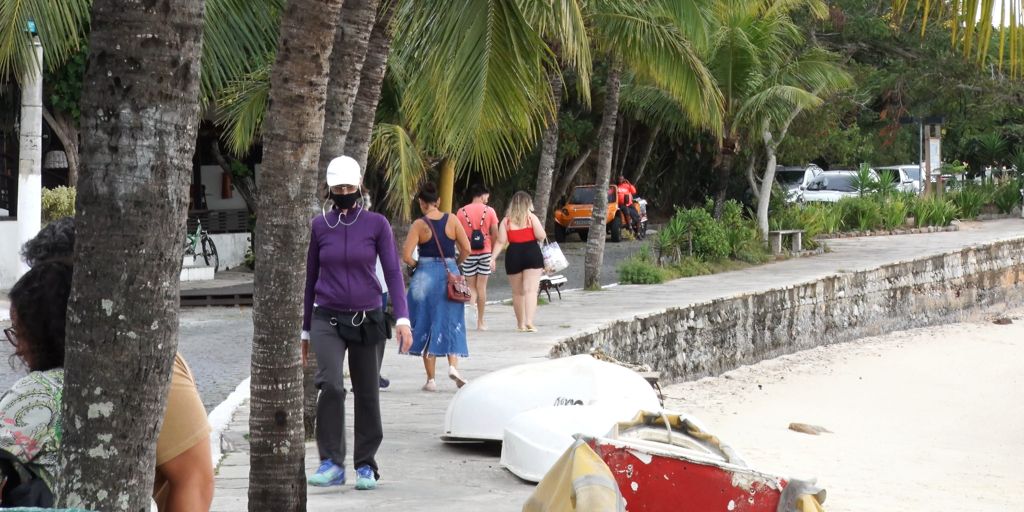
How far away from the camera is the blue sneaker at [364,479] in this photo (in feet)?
20.2

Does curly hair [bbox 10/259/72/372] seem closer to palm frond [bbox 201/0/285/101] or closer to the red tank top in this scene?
palm frond [bbox 201/0/285/101]

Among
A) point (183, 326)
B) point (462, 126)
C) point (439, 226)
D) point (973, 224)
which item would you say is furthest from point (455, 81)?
point (973, 224)

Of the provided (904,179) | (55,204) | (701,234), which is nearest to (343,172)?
(55,204)

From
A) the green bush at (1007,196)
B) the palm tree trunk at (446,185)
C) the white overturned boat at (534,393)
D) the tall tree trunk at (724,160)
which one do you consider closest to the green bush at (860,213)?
the tall tree trunk at (724,160)

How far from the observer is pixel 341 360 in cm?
616

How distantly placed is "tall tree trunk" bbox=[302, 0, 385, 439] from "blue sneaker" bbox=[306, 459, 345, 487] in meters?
0.47

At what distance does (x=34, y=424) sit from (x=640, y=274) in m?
17.0

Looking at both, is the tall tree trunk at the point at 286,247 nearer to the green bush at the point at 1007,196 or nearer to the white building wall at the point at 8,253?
the white building wall at the point at 8,253

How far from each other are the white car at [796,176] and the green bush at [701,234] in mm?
12345

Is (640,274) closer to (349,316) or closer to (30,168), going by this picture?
(30,168)

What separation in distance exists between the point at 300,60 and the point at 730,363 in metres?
13.5

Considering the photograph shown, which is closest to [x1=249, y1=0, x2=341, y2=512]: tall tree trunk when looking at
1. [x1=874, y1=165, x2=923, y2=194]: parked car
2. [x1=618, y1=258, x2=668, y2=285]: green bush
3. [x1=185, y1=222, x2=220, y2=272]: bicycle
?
[x1=618, y1=258, x2=668, y2=285]: green bush

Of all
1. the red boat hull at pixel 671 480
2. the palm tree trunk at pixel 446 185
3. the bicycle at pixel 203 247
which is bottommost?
the red boat hull at pixel 671 480

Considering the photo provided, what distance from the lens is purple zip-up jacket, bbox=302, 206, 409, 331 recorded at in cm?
615
